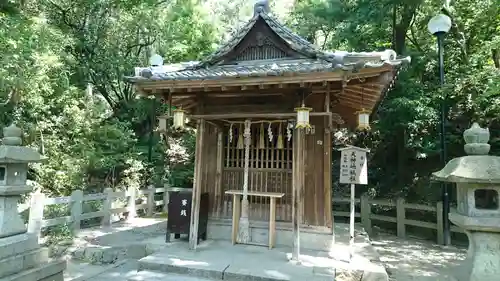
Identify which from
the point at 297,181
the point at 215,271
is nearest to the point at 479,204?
the point at 297,181

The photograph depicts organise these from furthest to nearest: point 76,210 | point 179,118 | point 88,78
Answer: point 88,78, point 76,210, point 179,118

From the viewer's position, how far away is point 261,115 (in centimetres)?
598

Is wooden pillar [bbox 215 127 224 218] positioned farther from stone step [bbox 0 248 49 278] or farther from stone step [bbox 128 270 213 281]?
stone step [bbox 0 248 49 278]

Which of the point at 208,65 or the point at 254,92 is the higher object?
the point at 208,65

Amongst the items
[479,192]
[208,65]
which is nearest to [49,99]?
[208,65]

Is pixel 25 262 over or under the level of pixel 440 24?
under

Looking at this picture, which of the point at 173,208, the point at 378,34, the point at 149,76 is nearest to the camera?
the point at 149,76

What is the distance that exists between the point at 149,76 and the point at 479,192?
17.7ft

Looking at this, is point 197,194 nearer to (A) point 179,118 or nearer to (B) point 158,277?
(A) point 179,118

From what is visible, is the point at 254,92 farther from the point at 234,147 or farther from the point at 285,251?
the point at 285,251

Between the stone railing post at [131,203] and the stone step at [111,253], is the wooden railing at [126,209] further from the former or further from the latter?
the stone step at [111,253]

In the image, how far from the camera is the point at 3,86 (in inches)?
362

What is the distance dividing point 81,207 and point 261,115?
6.23 m

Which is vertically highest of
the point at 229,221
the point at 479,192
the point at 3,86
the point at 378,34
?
the point at 378,34
